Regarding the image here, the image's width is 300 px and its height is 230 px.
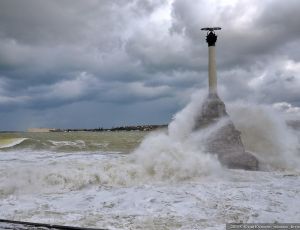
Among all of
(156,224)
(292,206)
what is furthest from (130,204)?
(292,206)

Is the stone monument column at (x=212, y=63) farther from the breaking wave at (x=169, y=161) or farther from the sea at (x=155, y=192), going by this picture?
the sea at (x=155, y=192)

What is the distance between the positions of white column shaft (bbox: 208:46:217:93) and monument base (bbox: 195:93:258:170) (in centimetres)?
48

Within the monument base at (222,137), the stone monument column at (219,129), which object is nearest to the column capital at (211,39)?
the stone monument column at (219,129)

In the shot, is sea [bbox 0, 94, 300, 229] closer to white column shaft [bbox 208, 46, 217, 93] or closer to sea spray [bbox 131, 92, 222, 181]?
sea spray [bbox 131, 92, 222, 181]

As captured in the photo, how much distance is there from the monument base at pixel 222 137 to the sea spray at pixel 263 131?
288cm

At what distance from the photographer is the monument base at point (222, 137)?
2153 centimetres

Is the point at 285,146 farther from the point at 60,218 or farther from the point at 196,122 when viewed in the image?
the point at 60,218

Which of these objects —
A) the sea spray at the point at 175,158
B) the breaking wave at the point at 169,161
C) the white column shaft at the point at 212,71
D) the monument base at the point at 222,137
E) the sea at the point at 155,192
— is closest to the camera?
the sea at the point at 155,192

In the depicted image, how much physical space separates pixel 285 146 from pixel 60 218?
20.0m

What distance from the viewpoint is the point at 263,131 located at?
1083 inches

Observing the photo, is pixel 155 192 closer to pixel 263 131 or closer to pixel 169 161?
pixel 169 161

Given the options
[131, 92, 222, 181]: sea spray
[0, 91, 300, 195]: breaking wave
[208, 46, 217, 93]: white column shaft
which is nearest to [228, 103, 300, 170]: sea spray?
[0, 91, 300, 195]: breaking wave

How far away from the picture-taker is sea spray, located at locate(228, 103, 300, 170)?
26.3 m

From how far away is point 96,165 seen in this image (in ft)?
54.9
